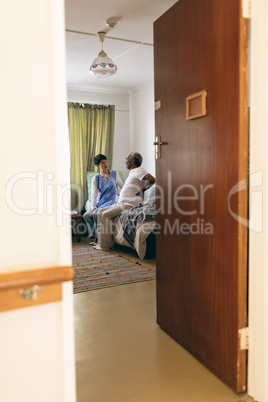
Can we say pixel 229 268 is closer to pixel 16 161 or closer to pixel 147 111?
pixel 16 161

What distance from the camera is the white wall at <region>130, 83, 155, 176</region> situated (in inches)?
247

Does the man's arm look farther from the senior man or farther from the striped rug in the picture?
the striped rug

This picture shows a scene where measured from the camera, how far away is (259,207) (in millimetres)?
1702

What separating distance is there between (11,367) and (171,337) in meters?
1.56

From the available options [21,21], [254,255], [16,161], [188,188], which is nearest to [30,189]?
[16,161]

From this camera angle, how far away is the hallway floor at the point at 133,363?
1.79 meters

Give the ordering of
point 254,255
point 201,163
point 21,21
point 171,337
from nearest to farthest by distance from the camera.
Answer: point 21,21
point 254,255
point 201,163
point 171,337

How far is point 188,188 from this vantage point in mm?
A: 2158

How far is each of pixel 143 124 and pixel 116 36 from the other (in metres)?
2.51

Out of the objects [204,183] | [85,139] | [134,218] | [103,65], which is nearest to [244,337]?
[204,183]

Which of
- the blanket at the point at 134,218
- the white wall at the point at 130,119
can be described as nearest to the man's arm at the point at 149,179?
the blanket at the point at 134,218

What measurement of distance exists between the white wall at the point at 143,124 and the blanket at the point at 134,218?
155 centimetres

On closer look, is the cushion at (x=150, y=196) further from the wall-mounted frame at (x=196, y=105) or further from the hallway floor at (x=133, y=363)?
the wall-mounted frame at (x=196, y=105)

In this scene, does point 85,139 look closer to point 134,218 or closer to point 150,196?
point 150,196
